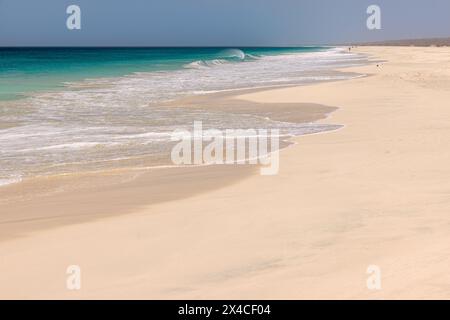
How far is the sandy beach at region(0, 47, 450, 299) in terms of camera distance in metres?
4.46

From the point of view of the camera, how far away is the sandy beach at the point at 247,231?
14.6 ft

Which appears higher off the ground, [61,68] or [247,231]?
[61,68]

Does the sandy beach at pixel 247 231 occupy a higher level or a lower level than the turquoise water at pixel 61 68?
lower

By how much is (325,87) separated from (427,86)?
13.8 ft

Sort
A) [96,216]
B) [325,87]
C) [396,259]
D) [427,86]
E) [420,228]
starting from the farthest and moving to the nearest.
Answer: [325,87] → [427,86] → [96,216] → [420,228] → [396,259]

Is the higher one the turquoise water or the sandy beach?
the turquoise water

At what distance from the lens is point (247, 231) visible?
576cm

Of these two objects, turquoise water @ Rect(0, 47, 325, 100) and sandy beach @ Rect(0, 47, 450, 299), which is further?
turquoise water @ Rect(0, 47, 325, 100)

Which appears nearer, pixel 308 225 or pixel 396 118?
pixel 308 225

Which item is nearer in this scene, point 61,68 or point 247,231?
point 247,231

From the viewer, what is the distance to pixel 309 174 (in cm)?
823

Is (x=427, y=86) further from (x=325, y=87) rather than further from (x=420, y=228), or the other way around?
(x=420, y=228)

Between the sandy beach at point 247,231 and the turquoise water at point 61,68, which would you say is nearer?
the sandy beach at point 247,231

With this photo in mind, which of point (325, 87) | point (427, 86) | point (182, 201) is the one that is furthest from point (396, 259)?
point (325, 87)
